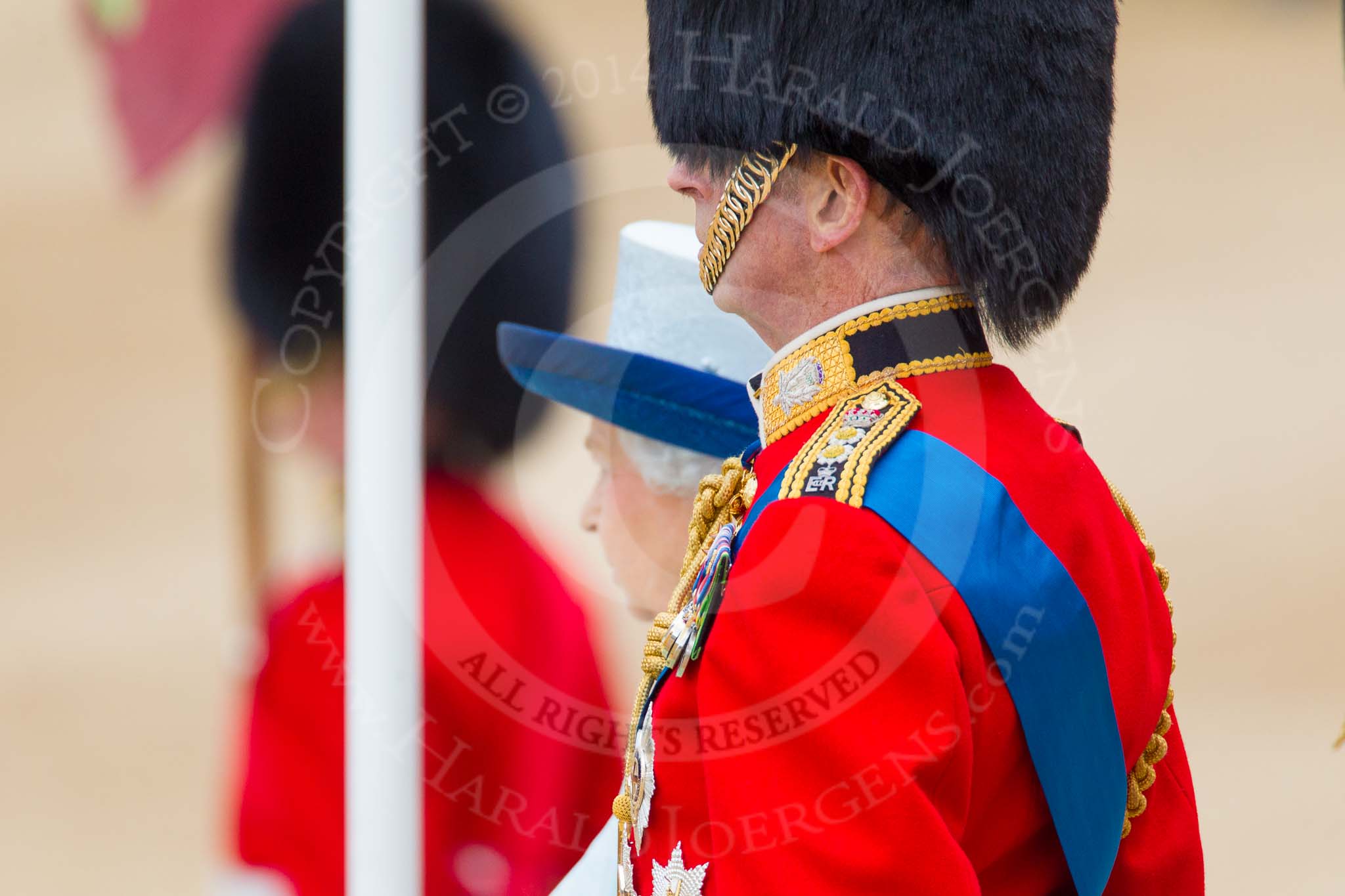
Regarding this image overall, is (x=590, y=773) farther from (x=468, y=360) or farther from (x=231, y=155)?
(x=231, y=155)

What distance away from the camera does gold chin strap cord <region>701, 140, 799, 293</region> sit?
4.16 feet

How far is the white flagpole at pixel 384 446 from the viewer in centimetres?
168

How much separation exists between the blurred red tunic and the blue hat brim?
68 cm

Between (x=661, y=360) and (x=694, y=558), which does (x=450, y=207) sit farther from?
(x=694, y=558)

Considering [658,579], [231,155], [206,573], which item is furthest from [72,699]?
→ [658,579]

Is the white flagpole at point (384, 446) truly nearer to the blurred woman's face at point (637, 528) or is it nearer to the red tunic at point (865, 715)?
the blurred woman's face at point (637, 528)

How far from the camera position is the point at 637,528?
2146 mm

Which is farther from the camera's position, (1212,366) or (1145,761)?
(1212,366)

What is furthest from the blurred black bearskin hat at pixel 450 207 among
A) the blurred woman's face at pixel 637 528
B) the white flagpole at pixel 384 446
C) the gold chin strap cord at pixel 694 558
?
the gold chin strap cord at pixel 694 558

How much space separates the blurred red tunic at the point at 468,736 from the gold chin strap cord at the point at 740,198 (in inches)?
53.9

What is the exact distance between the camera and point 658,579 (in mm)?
2133

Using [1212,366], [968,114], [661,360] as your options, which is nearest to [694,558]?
[968,114]

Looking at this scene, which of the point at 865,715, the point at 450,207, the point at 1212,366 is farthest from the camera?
the point at 1212,366

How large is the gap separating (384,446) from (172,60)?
180 cm
